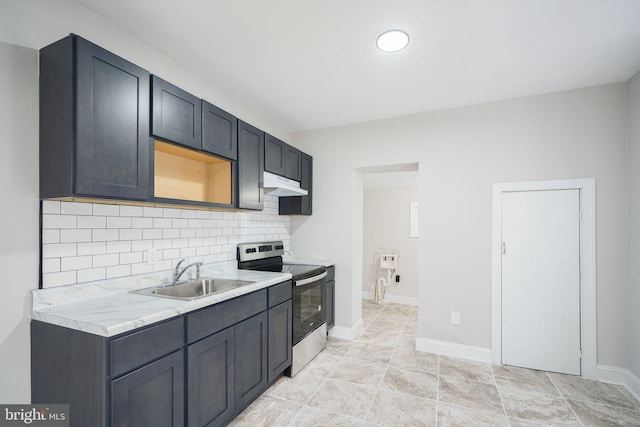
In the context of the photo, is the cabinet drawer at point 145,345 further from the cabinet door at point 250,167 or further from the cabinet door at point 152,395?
the cabinet door at point 250,167

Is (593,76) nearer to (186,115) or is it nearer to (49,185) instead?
(186,115)

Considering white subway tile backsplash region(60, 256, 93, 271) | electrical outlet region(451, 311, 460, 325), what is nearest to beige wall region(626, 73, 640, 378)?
electrical outlet region(451, 311, 460, 325)

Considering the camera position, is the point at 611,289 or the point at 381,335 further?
the point at 381,335

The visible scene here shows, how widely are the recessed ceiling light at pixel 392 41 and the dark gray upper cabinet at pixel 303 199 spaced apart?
5.70ft

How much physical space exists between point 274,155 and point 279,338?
1756mm

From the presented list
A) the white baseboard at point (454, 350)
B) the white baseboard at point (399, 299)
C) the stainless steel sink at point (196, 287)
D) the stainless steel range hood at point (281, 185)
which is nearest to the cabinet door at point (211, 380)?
the stainless steel sink at point (196, 287)

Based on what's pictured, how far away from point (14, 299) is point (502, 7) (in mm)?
3087

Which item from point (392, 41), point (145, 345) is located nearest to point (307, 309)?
point (145, 345)

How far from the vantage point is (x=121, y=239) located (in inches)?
76.2

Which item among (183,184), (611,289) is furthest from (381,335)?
(183,184)

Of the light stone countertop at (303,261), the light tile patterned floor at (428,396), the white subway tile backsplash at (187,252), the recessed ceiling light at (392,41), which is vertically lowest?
the light tile patterned floor at (428,396)

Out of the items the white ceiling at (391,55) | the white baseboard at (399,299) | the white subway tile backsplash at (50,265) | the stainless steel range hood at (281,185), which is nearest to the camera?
the white subway tile backsplash at (50,265)

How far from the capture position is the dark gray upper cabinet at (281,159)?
9.64 feet

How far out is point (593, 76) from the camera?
8.28 feet
